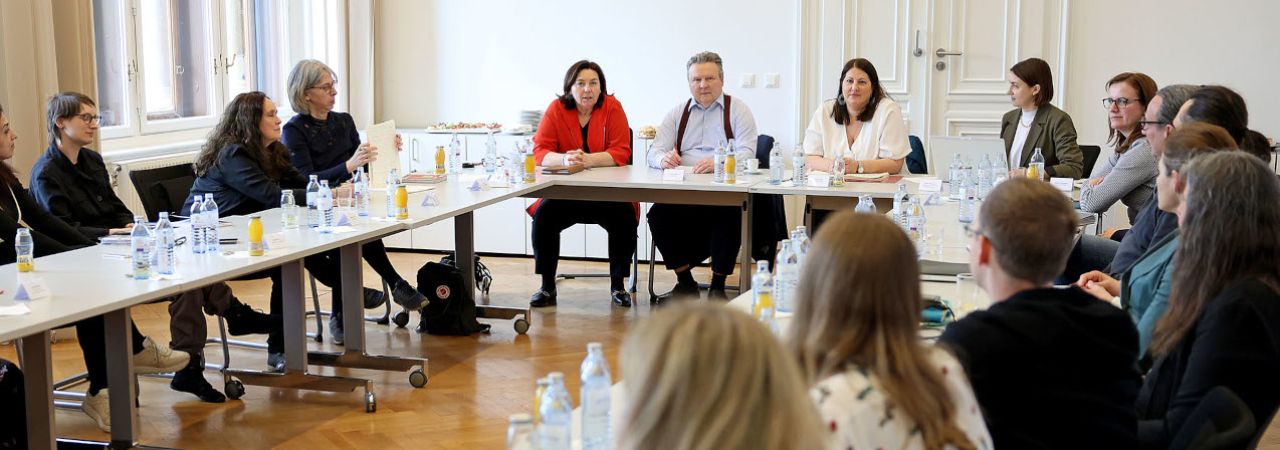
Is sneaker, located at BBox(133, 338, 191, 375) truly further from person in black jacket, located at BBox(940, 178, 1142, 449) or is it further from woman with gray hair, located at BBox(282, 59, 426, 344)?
person in black jacket, located at BBox(940, 178, 1142, 449)

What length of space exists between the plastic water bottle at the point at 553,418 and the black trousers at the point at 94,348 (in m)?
2.65

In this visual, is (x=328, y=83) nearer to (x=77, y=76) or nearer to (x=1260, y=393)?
(x=77, y=76)

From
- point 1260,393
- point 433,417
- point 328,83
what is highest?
point 328,83

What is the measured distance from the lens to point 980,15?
7297 mm

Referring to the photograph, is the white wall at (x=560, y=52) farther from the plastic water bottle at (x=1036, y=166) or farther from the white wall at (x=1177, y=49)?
the plastic water bottle at (x=1036, y=166)

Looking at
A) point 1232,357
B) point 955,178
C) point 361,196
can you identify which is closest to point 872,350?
point 1232,357

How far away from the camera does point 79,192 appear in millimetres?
4875

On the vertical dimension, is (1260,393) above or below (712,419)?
below

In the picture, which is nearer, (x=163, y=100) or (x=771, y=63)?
(x=163, y=100)

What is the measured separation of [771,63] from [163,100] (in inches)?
143

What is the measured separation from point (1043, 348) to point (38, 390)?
2.65 metres

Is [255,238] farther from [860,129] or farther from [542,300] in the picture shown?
[860,129]

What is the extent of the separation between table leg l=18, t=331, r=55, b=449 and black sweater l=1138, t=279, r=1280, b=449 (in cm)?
273

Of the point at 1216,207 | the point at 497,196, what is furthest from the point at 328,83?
the point at 1216,207
